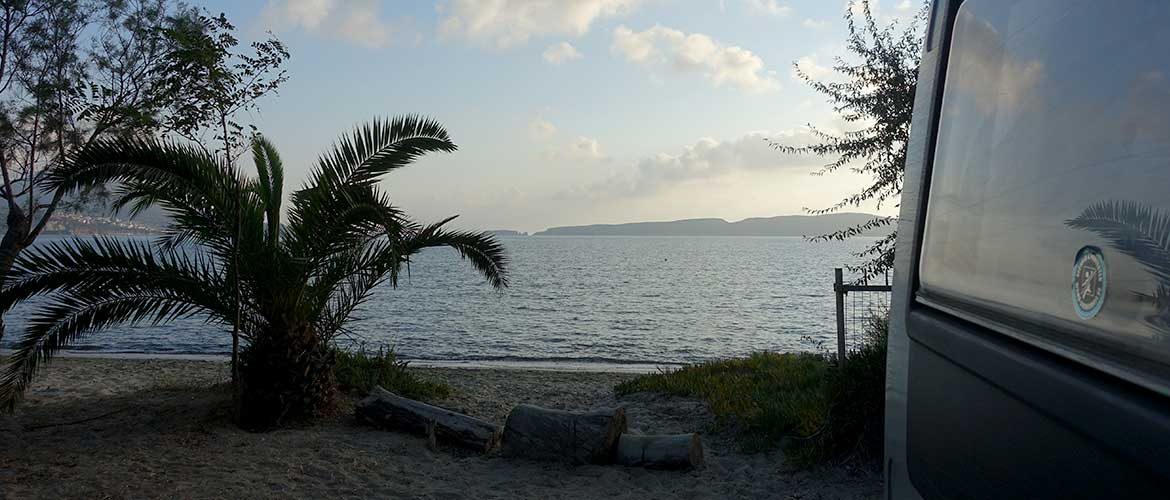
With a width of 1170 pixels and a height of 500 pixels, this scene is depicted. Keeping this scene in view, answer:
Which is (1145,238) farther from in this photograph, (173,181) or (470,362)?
(470,362)

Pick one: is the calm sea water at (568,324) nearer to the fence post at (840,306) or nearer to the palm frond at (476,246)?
the palm frond at (476,246)

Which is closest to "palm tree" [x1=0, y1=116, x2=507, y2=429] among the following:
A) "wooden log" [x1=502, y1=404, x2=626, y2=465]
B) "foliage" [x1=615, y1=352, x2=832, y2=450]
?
"wooden log" [x1=502, y1=404, x2=626, y2=465]

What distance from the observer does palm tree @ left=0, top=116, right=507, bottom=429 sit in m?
7.68

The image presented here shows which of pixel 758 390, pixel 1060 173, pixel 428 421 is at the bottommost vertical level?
pixel 428 421

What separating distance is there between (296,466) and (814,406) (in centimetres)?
510

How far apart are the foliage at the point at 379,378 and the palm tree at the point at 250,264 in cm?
113

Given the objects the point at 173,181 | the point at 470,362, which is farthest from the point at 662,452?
the point at 470,362

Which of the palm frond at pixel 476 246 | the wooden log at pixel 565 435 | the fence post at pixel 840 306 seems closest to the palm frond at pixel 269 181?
the palm frond at pixel 476 246

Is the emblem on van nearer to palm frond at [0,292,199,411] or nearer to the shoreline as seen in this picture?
palm frond at [0,292,199,411]

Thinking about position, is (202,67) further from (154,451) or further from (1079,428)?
(1079,428)

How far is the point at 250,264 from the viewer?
8.40 m

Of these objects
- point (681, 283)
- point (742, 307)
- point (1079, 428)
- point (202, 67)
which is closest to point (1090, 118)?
point (1079, 428)

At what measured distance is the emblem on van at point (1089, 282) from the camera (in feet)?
3.46

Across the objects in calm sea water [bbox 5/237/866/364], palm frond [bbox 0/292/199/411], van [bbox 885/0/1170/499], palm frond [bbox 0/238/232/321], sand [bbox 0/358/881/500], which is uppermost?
van [bbox 885/0/1170/499]
